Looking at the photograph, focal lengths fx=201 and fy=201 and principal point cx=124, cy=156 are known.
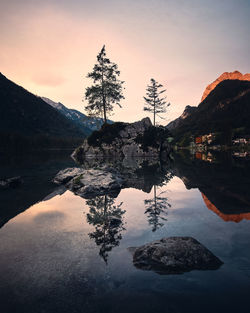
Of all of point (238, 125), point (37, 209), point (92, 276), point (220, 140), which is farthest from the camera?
point (238, 125)

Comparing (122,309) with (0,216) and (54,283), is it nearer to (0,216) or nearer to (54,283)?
(54,283)

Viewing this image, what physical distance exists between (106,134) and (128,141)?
476cm

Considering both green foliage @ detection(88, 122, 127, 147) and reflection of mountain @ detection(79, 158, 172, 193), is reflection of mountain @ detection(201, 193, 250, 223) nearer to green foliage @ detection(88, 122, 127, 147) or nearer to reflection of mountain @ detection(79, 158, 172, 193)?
reflection of mountain @ detection(79, 158, 172, 193)

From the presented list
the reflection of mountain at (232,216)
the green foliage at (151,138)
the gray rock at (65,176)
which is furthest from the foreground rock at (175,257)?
the green foliage at (151,138)

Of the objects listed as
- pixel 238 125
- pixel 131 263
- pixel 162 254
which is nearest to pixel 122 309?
pixel 131 263

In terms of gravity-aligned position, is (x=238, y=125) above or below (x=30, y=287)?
above

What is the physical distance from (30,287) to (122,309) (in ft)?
5.45

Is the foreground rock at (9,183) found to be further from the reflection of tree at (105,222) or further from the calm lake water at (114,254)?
the reflection of tree at (105,222)

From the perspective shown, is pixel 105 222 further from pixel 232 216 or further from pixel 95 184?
pixel 95 184

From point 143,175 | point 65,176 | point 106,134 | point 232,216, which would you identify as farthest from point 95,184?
point 106,134

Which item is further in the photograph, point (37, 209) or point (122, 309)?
point (37, 209)

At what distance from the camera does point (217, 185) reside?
38.8 feet

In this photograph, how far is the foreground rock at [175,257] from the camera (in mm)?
3963

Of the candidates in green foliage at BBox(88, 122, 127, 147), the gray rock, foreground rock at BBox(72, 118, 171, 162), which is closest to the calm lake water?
the gray rock
